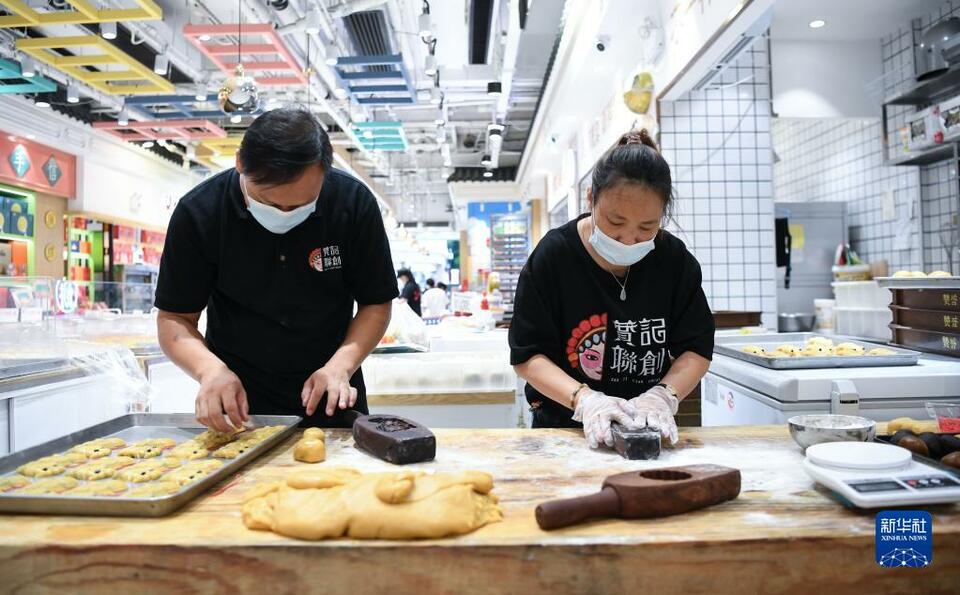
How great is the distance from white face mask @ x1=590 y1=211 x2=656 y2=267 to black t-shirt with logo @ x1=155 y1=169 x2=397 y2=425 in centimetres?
63

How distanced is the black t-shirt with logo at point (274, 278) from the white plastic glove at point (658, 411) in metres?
0.82

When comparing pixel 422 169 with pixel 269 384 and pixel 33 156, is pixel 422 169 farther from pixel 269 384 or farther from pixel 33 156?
pixel 269 384

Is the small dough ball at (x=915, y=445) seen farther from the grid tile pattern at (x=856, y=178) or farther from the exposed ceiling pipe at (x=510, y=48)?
the grid tile pattern at (x=856, y=178)

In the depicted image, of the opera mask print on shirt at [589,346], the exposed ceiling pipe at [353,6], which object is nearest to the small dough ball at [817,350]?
the opera mask print on shirt at [589,346]

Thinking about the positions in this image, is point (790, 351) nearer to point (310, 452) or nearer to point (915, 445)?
point (915, 445)

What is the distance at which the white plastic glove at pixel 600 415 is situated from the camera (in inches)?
57.2

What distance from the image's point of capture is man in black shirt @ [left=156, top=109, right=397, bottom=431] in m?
1.65

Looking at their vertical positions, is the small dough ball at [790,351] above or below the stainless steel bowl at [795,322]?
above

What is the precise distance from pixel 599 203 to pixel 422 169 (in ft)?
54.3

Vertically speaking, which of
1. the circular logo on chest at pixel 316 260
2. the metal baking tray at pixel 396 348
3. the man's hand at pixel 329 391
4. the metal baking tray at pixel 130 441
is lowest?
the metal baking tray at pixel 130 441

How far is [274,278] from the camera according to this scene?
70.9 inches

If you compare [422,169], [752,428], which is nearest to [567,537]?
[752,428]

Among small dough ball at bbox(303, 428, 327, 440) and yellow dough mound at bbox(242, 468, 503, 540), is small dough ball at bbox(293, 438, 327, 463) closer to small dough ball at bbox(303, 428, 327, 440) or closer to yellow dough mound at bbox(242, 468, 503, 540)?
small dough ball at bbox(303, 428, 327, 440)

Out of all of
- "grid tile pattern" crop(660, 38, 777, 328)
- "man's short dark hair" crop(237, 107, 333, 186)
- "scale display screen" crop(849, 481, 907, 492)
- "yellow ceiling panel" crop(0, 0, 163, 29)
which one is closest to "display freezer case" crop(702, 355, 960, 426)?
"scale display screen" crop(849, 481, 907, 492)
